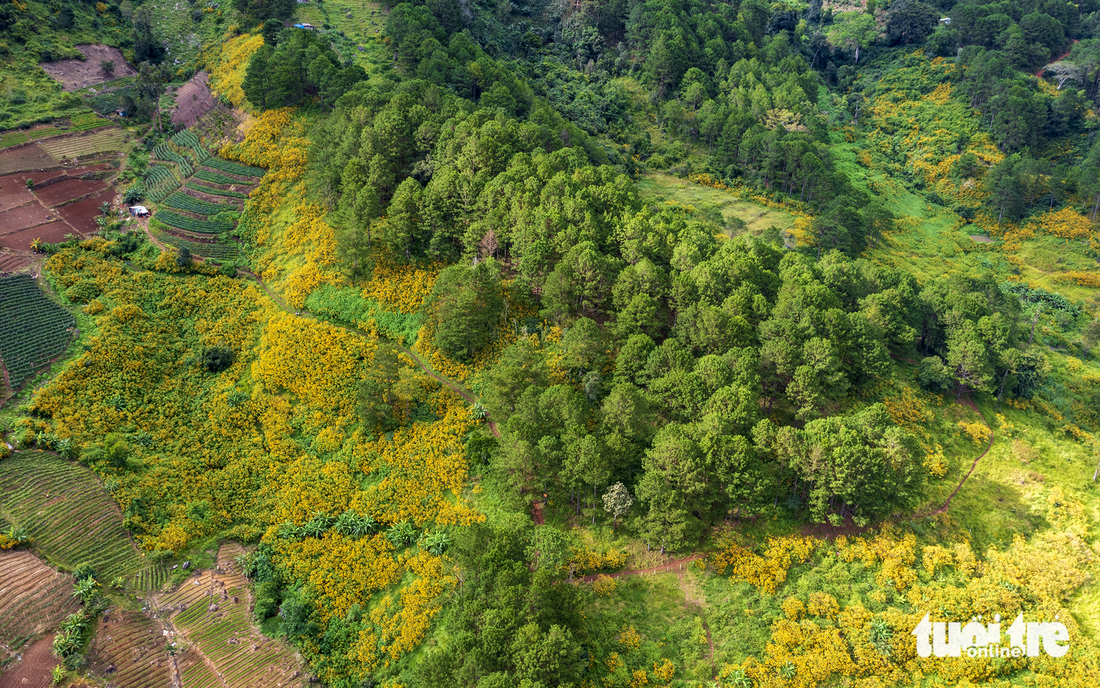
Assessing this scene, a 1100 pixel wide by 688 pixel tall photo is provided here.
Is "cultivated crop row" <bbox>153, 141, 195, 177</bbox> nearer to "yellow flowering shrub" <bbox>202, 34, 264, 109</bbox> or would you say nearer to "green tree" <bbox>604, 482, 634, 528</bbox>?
"yellow flowering shrub" <bbox>202, 34, 264, 109</bbox>

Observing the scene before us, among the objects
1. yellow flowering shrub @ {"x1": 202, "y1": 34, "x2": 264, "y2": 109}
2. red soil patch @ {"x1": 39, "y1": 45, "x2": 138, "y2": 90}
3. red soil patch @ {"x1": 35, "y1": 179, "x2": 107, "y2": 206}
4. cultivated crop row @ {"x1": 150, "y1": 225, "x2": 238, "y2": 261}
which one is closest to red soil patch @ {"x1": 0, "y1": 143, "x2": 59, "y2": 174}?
red soil patch @ {"x1": 35, "y1": 179, "x2": 107, "y2": 206}

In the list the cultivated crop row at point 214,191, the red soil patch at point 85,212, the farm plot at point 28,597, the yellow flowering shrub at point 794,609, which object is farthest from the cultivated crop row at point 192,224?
the yellow flowering shrub at point 794,609

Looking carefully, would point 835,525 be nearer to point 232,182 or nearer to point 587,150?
point 587,150

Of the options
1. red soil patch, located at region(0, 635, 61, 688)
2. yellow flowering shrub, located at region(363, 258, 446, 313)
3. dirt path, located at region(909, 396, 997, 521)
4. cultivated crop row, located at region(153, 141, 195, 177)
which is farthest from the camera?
cultivated crop row, located at region(153, 141, 195, 177)

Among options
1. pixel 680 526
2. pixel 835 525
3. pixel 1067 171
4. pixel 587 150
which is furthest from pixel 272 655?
pixel 1067 171

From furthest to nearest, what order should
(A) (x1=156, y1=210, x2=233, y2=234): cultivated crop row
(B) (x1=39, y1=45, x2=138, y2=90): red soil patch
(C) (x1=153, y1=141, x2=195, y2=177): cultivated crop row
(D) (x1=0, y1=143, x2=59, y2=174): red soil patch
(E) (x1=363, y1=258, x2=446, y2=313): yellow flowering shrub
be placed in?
(B) (x1=39, y1=45, x2=138, y2=90): red soil patch → (C) (x1=153, y1=141, x2=195, y2=177): cultivated crop row → (D) (x1=0, y1=143, x2=59, y2=174): red soil patch → (A) (x1=156, y1=210, x2=233, y2=234): cultivated crop row → (E) (x1=363, y1=258, x2=446, y2=313): yellow flowering shrub

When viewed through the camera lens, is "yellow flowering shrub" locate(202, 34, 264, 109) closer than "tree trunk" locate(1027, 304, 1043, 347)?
No
